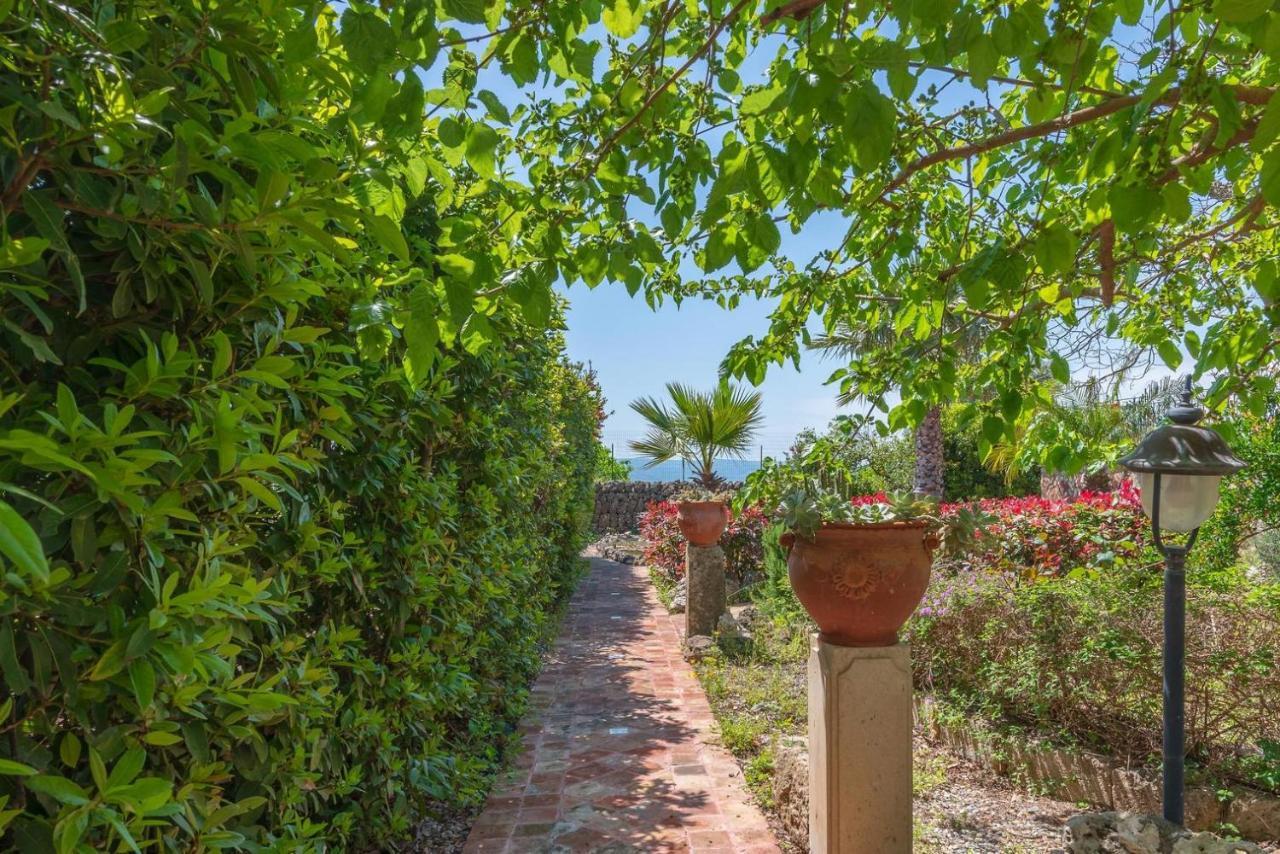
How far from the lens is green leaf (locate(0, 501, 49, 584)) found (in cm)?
61

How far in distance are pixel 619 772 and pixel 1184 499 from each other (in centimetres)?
315

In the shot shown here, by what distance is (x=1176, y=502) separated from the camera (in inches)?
128

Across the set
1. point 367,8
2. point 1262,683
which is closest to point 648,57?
point 367,8

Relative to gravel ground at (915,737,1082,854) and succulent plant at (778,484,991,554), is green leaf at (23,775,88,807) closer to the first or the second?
succulent plant at (778,484,991,554)

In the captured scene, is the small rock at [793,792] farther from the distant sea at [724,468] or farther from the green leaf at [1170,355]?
the distant sea at [724,468]

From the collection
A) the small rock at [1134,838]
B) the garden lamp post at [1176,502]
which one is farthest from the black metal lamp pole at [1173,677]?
the small rock at [1134,838]

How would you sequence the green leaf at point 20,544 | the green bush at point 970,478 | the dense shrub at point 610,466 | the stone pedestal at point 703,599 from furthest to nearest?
1. the dense shrub at point 610,466
2. the green bush at point 970,478
3. the stone pedestal at point 703,599
4. the green leaf at point 20,544

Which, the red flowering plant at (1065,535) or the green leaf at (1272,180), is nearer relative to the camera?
the green leaf at (1272,180)

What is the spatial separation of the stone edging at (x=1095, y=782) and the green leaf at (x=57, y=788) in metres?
4.54

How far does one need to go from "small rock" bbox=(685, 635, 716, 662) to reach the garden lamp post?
12.2ft

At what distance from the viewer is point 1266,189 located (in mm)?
1251

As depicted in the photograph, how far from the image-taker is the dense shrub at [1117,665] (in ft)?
12.9

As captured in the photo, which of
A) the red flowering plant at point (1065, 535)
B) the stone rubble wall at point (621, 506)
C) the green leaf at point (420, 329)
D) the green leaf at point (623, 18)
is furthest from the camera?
the stone rubble wall at point (621, 506)

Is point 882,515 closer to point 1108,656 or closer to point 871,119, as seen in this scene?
point 871,119
